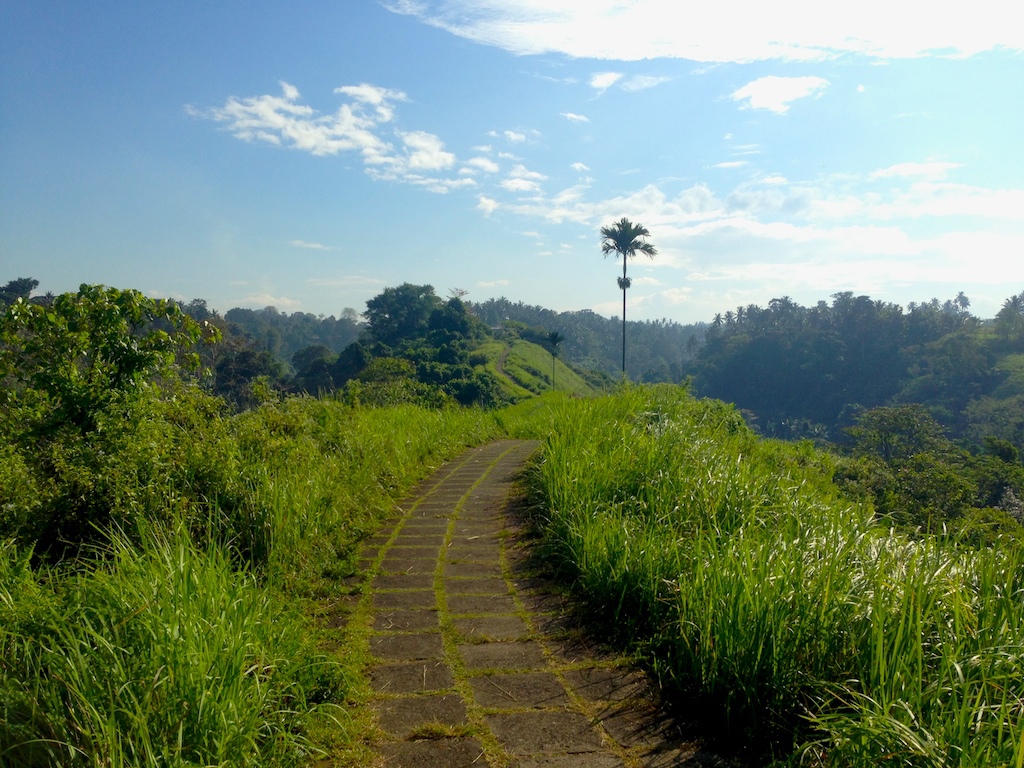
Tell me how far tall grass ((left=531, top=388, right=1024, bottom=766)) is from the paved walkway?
281 mm

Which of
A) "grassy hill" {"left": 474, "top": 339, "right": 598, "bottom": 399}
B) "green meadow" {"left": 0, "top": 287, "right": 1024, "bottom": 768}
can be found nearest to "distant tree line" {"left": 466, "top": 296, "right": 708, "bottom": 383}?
"grassy hill" {"left": 474, "top": 339, "right": 598, "bottom": 399}

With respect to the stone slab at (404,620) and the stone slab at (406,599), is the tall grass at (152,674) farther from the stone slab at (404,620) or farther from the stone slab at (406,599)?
the stone slab at (406,599)

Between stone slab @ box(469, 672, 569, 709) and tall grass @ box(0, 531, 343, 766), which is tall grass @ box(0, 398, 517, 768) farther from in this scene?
stone slab @ box(469, 672, 569, 709)

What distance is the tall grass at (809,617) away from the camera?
2047 mm

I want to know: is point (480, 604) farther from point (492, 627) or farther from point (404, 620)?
point (404, 620)

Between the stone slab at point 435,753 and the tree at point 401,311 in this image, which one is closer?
the stone slab at point 435,753

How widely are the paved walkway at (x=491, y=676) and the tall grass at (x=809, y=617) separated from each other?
281 mm

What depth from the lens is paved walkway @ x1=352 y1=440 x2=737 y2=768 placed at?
8.13 ft

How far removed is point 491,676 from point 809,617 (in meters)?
1.42

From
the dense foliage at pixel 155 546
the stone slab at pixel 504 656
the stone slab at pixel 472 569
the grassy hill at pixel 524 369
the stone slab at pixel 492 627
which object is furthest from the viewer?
the grassy hill at pixel 524 369

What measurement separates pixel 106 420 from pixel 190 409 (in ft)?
1.98

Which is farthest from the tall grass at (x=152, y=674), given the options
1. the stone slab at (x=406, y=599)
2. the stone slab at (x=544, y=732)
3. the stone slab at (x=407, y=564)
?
the stone slab at (x=407, y=564)

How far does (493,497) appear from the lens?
6512 millimetres

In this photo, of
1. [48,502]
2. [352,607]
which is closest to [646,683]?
[352,607]
